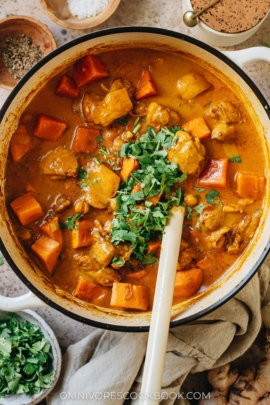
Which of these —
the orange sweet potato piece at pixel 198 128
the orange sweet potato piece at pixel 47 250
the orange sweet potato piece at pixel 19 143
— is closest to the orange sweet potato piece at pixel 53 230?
the orange sweet potato piece at pixel 47 250

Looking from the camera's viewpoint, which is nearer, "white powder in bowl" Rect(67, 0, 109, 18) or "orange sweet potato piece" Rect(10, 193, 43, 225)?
"orange sweet potato piece" Rect(10, 193, 43, 225)

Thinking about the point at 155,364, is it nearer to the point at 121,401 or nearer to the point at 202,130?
the point at 121,401

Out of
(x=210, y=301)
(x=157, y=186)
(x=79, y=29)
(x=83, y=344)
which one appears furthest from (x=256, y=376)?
(x=79, y=29)

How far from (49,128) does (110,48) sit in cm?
61

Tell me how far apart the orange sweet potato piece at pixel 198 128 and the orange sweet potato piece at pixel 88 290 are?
1.08 metres

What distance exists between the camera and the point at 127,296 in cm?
345

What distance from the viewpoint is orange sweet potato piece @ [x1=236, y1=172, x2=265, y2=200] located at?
3.50 meters

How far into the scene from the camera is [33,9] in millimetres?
3740

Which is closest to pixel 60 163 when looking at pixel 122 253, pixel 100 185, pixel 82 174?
pixel 82 174

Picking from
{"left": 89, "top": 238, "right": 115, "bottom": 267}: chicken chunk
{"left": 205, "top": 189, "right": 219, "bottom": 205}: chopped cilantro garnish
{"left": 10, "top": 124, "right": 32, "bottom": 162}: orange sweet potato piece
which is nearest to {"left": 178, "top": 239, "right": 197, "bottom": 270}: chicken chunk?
{"left": 205, "top": 189, "right": 219, "bottom": 205}: chopped cilantro garnish

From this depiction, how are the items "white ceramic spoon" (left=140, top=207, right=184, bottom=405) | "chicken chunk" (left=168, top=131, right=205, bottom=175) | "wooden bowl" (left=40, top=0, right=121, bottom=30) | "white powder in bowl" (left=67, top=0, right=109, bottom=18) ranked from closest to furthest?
"white ceramic spoon" (left=140, top=207, right=184, bottom=405), "chicken chunk" (left=168, top=131, right=205, bottom=175), "wooden bowl" (left=40, top=0, right=121, bottom=30), "white powder in bowl" (left=67, top=0, right=109, bottom=18)

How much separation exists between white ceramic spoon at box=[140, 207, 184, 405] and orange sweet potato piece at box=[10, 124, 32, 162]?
0.95 metres

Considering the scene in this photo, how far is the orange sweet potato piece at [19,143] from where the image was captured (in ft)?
11.2

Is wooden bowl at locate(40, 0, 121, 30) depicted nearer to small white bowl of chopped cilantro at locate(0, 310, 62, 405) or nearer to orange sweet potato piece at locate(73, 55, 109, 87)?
orange sweet potato piece at locate(73, 55, 109, 87)
